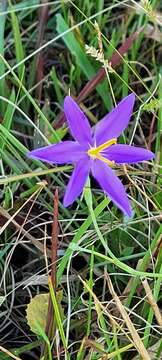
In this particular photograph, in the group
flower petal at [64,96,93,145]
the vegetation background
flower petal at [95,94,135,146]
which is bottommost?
the vegetation background

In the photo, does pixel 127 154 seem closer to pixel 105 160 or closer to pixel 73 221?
pixel 105 160

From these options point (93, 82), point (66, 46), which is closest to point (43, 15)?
point (66, 46)

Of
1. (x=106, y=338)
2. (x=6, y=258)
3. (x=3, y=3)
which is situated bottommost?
(x=106, y=338)

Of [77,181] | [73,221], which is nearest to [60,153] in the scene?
[77,181]

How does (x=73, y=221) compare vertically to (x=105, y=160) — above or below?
below

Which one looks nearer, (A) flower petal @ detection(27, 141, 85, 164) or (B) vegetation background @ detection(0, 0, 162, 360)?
(A) flower petal @ detection(27, 141, 85, 164)

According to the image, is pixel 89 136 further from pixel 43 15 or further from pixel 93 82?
pixel 43 15
